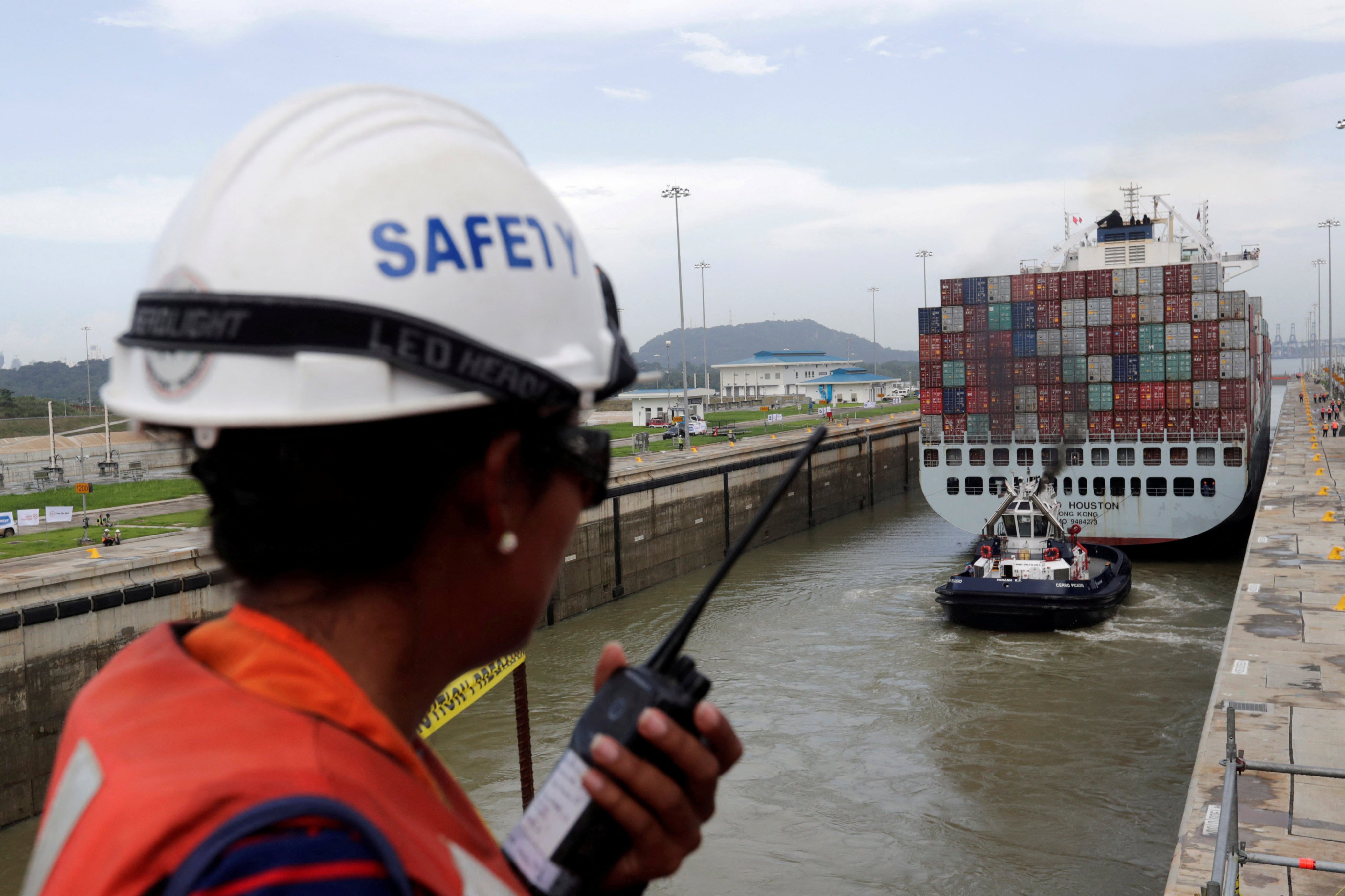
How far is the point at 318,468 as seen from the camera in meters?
1.26

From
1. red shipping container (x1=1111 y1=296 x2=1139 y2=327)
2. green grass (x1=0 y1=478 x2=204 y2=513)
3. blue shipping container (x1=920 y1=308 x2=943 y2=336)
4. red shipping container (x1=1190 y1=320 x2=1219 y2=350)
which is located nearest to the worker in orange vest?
green grass (x1=0 y1=478 x2=204 y2=513)

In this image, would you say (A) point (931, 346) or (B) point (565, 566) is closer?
(B) point (565, 566)

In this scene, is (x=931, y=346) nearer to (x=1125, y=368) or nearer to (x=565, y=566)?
(x=1125, y=368)

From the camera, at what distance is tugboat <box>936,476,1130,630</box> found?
25.5 meters

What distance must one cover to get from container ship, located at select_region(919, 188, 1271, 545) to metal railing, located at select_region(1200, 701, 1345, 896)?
2677 centimetres

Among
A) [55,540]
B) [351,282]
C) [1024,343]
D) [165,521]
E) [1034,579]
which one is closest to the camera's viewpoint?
[351,282]


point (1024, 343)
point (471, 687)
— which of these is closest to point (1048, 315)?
point (1024, 343)

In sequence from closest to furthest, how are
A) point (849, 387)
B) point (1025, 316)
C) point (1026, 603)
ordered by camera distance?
1. point (1026, 603)
2. point (1025, 316)
3. point (849, 387)

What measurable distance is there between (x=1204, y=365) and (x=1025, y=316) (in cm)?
596

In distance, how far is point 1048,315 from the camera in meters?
37.0

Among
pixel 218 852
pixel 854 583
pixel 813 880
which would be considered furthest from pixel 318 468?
pixel 854 583

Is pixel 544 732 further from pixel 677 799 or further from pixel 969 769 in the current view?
pixel 677 799

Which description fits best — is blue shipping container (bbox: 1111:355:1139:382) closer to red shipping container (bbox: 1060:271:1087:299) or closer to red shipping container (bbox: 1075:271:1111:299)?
red shipping container (bbox: 1075:271:1111:299)

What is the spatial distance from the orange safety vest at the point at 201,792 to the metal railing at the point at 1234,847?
6055mm
